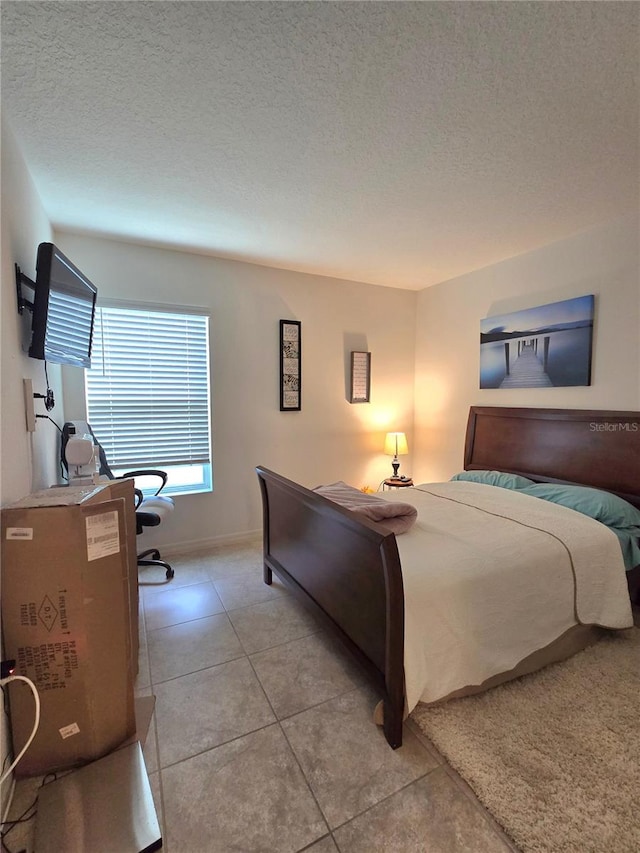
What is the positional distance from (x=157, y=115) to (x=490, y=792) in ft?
9.57

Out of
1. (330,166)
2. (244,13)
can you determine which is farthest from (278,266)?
(244,13)

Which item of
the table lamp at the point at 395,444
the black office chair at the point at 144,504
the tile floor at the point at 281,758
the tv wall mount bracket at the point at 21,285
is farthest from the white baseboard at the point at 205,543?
the tv wall mount bracket at the point at 21,285

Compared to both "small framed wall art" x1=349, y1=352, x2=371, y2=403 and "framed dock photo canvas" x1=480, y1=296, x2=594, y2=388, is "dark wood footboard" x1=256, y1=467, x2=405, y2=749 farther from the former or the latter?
"framed dock photo canvas" x1=480, y1=296, x2=594, y2=388

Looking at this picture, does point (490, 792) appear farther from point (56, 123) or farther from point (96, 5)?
point (56, 123)

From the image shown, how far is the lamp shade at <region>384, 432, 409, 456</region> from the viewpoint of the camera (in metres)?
4.04

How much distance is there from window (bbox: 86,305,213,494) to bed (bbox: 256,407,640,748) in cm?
110

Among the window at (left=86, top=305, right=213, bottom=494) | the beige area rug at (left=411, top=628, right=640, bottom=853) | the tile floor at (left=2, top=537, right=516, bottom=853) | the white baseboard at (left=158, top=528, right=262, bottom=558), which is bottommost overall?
the tile floor at (left=2, top=537, right=516, bottom=853)

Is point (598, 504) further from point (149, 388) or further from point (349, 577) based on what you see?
point (149, 388)

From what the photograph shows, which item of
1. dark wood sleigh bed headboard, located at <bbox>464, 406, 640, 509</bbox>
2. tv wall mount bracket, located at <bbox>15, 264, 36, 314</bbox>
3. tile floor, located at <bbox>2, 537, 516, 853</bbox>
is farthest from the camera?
dark wood sleigh bed headboard, located at <bbox>464, 406, 640, 509</bbox>

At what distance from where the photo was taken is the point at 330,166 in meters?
1.97

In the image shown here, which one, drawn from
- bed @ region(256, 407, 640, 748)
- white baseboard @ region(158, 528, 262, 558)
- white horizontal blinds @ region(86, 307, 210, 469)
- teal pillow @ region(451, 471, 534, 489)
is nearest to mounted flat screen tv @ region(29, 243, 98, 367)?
white horizontal blinds @ region(86, 307, 210, 469)

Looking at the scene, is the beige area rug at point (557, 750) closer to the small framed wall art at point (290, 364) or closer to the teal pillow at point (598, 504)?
the teal pillow at point (598, 504)

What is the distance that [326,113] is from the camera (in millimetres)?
1596

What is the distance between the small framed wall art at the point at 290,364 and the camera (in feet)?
11.9
